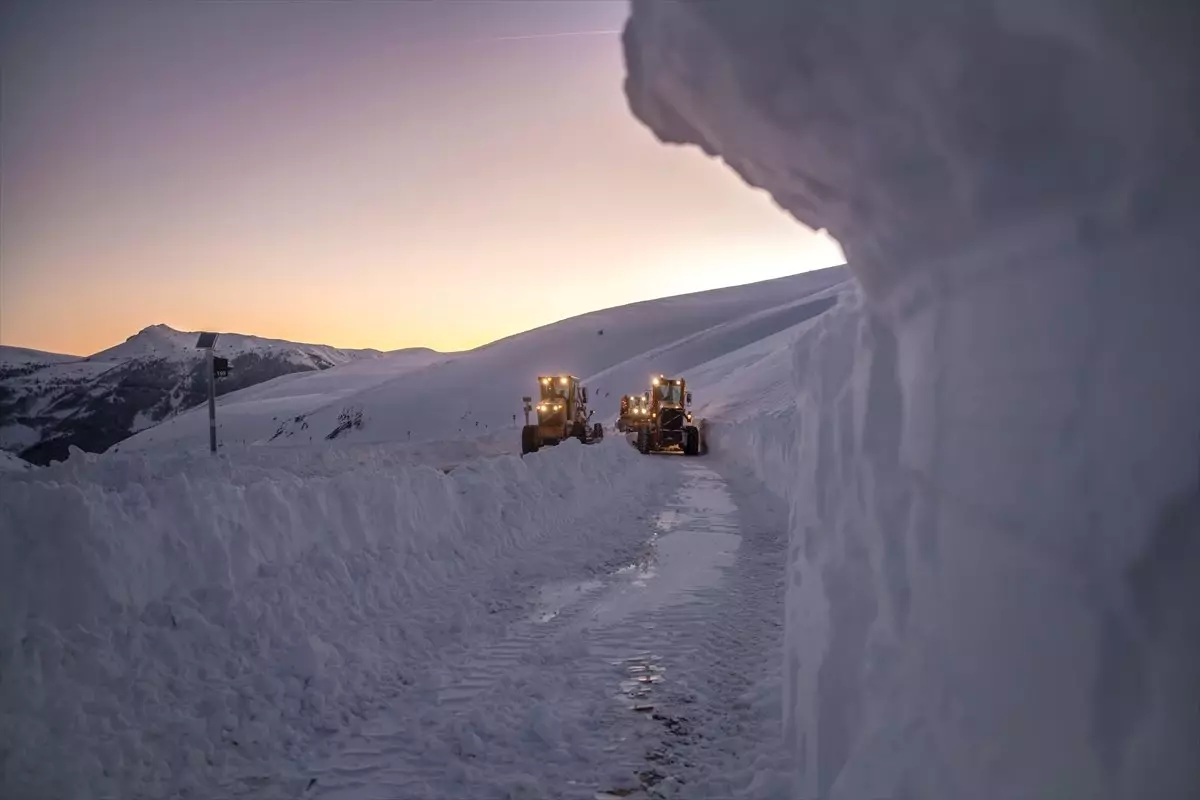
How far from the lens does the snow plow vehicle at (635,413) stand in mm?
33294

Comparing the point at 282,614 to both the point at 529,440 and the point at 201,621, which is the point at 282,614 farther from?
the point at 529,440

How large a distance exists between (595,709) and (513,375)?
262 ft

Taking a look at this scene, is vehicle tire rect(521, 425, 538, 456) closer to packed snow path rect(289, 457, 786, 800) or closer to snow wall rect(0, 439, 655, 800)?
snow wall rect(0, 439, 655, 800)

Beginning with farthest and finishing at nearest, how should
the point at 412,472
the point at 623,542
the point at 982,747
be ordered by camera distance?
1. the point at 623,542
2. the point at 412,472
3. the point at 982,747

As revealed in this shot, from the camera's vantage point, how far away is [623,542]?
10852 mm

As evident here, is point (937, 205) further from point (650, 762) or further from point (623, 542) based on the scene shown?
point (623, 542)

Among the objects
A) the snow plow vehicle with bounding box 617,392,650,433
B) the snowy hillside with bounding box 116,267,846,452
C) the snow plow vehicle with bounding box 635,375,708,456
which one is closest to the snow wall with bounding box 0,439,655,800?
the snow plow vehicle with bounding box 635,375,708,456

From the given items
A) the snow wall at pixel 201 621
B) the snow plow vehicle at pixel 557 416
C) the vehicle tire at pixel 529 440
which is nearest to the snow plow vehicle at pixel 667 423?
the snow plow vehicle at pixel 557 416

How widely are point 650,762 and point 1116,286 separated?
3.76 meters

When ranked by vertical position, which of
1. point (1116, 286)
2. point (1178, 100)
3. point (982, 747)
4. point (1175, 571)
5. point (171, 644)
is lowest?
point (171, 644)

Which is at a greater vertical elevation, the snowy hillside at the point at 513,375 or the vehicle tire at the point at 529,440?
the snowy hillside at the point at 513,375

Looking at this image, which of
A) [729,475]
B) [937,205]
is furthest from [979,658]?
[729,475]

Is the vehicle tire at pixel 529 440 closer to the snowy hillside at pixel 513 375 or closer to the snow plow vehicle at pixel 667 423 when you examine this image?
the snow plow vehicle at pixel 667 423

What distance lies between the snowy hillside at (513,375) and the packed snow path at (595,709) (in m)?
35.1
